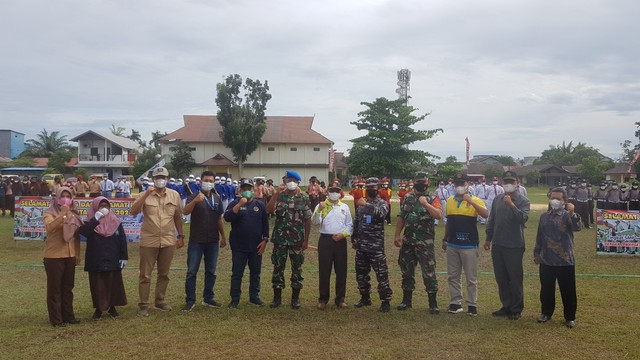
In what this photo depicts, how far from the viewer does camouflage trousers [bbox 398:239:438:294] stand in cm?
707

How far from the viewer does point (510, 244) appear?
22.7 feet

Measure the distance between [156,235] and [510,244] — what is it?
4923 mm

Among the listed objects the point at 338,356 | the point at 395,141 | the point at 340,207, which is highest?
the point at 395,141

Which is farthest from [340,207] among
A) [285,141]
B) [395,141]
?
[285,141]

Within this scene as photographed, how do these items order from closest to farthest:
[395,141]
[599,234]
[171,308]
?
[171,308], [599,234], [395,141]

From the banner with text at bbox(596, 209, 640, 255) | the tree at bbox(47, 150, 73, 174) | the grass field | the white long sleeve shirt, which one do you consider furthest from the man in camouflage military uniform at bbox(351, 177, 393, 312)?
the tree at bbox(47, 150, 73, 174)

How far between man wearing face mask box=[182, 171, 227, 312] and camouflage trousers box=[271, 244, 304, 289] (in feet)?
2.67

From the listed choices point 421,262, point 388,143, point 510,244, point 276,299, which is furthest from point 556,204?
point 388,143

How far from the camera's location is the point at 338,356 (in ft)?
17.8

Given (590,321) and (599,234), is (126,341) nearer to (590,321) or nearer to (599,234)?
(590,321)

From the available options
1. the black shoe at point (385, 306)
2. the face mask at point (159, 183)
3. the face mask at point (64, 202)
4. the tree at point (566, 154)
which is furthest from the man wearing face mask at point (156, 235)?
the tree at point (566, 154)

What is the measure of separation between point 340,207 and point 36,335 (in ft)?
14.1

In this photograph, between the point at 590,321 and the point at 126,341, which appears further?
the point at 590,321

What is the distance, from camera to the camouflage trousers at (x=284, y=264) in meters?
7.39
